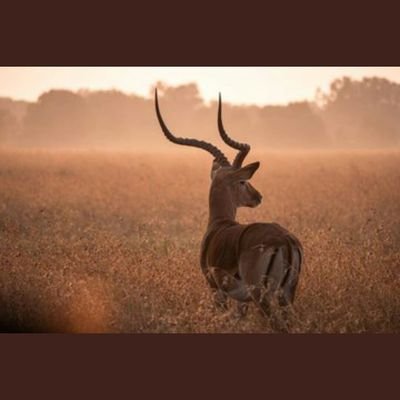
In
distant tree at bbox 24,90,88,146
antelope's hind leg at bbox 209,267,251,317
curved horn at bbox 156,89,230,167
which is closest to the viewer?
antelope's hind leg at bbox 209,267,251,317

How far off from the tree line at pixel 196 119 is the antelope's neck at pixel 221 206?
1840 mm

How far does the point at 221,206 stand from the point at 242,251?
121 cm

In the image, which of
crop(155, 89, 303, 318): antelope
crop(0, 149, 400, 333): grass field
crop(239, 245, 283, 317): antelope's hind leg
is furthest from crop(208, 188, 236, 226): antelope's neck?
crop(239, 245, 283, 317): antelope's hind leg

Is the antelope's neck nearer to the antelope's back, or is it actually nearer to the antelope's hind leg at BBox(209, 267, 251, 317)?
the antelope's hind leg at BBox(209, 267, 251, 317)

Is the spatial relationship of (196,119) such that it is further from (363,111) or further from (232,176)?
(232,176)

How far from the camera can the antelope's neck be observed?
838cm

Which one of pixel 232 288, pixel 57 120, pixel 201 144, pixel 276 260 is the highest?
pixel 57 120

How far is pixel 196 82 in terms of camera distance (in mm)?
9406

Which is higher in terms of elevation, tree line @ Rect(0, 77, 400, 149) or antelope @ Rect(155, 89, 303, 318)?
tree line @ Rect(0, 77, 400, 149)

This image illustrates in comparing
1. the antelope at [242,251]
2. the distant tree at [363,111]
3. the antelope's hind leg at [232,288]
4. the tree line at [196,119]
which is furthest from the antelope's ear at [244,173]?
the distant tree at [363,111]

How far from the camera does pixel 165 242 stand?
10828 mm

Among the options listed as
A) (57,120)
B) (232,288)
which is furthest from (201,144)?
(57,120)

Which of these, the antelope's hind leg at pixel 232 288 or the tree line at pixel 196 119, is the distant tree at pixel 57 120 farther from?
the antelope's hind leg at pixel 232 288

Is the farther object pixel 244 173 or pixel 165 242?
pixel 165 242
